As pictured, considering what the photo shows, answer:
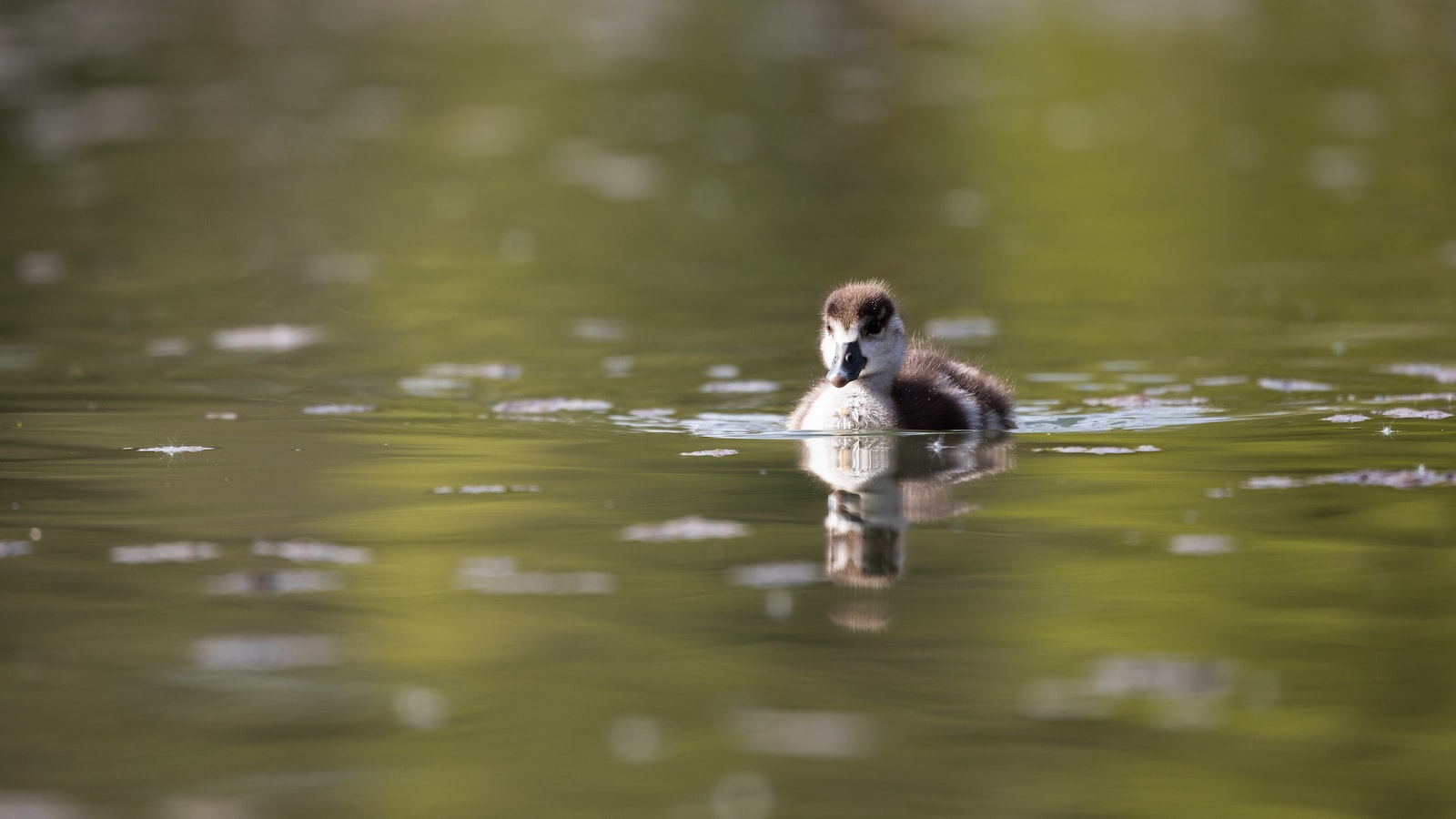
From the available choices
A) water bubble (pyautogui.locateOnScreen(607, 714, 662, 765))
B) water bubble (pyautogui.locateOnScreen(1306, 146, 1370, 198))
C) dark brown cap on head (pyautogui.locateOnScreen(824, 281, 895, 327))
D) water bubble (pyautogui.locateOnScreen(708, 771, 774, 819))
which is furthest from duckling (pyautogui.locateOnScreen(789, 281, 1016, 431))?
water bubble (pyautogui.locateOnScreen(1306, 146, 1370, 198))

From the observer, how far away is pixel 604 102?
30.2 metres

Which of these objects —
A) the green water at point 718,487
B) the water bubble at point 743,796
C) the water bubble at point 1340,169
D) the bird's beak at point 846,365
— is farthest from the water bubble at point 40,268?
the water bubble at point 743,796

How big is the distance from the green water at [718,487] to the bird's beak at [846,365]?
0.29 m

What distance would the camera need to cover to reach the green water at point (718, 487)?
5.19 metres

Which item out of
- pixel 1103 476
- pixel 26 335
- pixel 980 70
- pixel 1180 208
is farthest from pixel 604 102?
pixel 1103 476

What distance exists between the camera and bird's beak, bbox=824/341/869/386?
376 inches

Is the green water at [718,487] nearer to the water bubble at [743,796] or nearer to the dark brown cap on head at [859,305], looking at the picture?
the water bubble at [743,796]

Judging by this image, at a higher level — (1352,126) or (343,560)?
(1352,126)

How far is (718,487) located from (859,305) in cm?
155

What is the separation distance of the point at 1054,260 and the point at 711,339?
4.32 meters

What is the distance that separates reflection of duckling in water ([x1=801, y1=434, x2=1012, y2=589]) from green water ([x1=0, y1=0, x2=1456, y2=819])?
0.03m

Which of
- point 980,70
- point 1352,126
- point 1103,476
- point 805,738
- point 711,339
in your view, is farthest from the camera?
point 980,70

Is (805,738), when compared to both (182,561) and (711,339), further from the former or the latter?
(711,339)

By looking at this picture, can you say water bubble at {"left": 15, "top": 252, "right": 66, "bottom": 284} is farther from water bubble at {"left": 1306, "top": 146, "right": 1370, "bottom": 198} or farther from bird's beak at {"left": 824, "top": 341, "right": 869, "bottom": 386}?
water bubble at {"left": 1306, "top": 146, "right": 1370, "bottom": 198}
